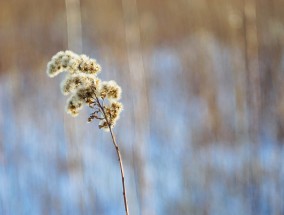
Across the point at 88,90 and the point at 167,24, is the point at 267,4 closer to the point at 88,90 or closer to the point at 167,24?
the point at 167,24

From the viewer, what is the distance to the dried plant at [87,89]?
765 millimetres

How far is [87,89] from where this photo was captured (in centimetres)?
77

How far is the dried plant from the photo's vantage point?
0.76m

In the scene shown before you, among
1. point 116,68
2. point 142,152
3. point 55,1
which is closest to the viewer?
point 142,152

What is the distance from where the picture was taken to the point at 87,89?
0.77m

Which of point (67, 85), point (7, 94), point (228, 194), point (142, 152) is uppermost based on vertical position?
point (7, 94)

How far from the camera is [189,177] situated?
1.87 meters

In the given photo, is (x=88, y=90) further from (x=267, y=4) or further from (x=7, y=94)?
(x=267, y=4)

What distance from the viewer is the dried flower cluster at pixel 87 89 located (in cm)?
77

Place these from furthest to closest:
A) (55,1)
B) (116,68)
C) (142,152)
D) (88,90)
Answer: (55,1)
(116,68)
(142,152)
(88,90)

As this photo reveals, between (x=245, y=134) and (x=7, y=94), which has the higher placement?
(x=7, y=94)

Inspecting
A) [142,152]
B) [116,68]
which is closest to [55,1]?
[116,68]

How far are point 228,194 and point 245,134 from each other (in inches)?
10.3

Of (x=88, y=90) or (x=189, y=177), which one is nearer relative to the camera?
(x=88, y=90)
